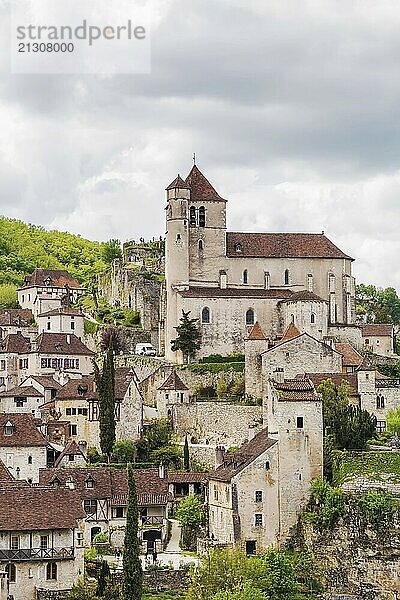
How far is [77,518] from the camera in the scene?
57844mm

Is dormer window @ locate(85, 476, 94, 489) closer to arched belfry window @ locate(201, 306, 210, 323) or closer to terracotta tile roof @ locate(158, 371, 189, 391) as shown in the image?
terracotta tile roof @ locate(158, 371, 189, 391)

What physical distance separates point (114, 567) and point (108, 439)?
2198cm

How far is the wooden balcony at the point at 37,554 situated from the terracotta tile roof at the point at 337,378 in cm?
2837

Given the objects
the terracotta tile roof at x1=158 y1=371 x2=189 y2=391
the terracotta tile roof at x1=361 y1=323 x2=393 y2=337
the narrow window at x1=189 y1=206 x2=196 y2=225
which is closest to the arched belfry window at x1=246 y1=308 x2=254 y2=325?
the terracotta tile roof at x1=158 y1=371 x2=189 y2=391

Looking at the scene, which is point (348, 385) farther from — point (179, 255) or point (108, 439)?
point (179, 255)

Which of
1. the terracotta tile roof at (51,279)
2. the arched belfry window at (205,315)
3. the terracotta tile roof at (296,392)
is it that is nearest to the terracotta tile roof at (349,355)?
the arched belfry window at (205,315)

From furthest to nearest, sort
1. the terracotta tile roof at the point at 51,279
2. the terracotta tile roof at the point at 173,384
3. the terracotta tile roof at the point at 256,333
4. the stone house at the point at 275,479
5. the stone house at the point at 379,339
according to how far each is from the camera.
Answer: the terracotta tile roof at the point at 51,279 < the stone house at the point at 379,339 < the terracotta tile roof at the point at 173,384 < the terracotta tile roof at the point at 256,333 < the stone house at the point at 275,479

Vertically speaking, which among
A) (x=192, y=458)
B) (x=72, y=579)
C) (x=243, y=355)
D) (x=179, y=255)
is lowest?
(x=72, y=579)

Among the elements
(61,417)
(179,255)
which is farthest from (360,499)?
(179,255)

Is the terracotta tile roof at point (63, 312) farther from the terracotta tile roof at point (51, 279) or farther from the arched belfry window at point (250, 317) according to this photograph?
the arched belfry window at point (250, 317)

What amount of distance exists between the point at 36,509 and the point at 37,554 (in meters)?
2.38

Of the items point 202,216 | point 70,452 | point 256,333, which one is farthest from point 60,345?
point 70,452

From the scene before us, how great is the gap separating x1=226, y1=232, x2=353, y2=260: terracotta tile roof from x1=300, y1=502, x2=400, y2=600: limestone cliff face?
38.7 metres

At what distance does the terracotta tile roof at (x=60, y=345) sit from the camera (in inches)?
3782
